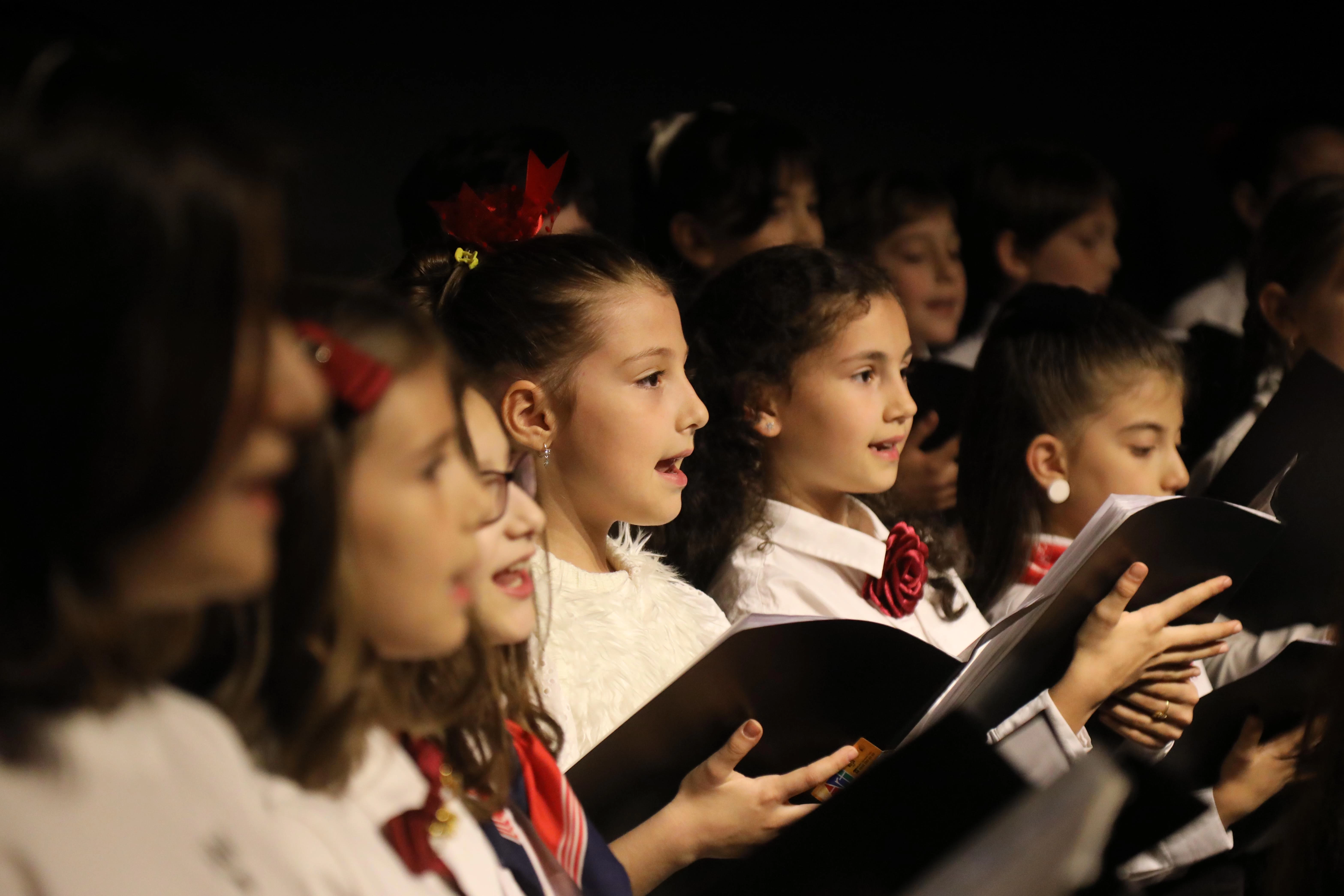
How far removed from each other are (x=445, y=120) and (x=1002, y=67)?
5.60 feet

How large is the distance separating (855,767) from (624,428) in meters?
Answer: 0.48

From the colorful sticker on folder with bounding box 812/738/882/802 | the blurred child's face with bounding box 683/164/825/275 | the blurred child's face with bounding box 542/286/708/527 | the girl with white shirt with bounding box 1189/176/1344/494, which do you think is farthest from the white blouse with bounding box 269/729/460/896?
the blurred child's face with bounding box 683/164/825/275

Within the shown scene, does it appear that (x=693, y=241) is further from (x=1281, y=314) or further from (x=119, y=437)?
(x=119, y=437)

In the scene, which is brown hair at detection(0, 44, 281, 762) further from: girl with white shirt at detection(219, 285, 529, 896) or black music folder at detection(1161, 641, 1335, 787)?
black music folder at detection(1161, 641, 1335, 787)

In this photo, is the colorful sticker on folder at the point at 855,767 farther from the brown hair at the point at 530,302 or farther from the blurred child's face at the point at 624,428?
the brown hair at the point at 530,302

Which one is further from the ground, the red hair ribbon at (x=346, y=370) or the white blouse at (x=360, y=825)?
the red hair ribbon at (x=346, y=370)

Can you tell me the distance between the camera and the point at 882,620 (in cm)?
188

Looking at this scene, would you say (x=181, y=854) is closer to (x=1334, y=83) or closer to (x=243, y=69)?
(x=243, y=69)

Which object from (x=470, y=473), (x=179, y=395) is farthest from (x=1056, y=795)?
(x=179, y=395)

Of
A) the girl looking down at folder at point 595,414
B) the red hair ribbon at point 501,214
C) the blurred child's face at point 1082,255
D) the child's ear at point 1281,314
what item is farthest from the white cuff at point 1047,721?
the blurred child's face at point 1082,255

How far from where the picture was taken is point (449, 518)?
85cm

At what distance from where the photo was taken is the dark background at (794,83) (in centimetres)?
229

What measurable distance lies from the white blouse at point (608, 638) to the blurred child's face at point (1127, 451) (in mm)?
733

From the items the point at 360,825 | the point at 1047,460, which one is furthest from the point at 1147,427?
the point at 360,825
